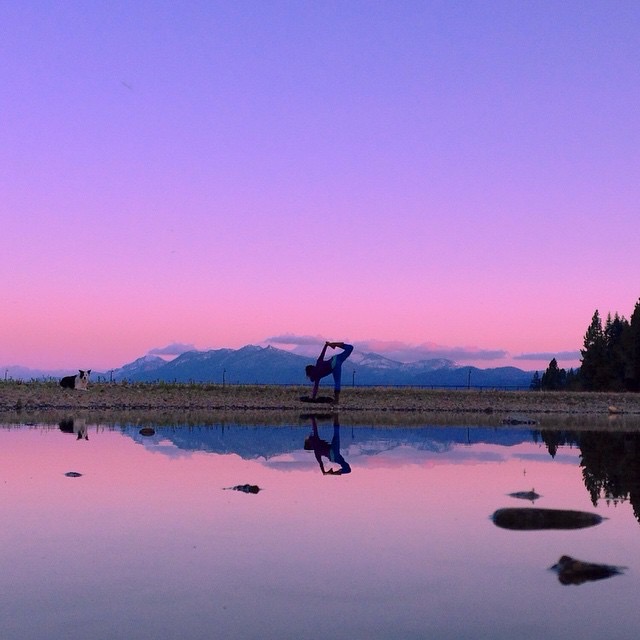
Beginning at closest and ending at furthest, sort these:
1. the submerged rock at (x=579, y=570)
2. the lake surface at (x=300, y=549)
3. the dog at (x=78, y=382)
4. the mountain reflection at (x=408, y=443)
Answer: the lake surface at (x=300, y=549), the submerged rock at (x=579, y=570), the mountain reflection at (x=408, y=443), the dog at (x=78, y=382)

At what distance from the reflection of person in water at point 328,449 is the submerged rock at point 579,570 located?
1675 cm

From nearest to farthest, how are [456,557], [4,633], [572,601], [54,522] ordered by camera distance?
1. [4,633]
2. [572,601]
3. [456,557]
4. [54,522]

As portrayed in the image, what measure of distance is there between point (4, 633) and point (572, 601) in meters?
10.7

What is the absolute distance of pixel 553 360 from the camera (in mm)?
195625

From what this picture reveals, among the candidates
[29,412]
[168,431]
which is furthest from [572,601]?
[29,412]

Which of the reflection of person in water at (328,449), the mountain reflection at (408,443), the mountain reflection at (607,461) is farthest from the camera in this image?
the mountain reflection at (408,443)

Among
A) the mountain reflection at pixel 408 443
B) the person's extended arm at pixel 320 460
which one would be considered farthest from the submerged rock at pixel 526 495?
the person's extended arm at pixel 320 460

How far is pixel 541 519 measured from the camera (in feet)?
79.7

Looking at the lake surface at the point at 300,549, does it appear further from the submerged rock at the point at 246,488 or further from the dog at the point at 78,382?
the dog at the point at 78,382

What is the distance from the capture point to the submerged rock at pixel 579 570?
17281 mm

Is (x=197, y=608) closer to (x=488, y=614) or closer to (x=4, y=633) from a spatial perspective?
(x=4, y=633)

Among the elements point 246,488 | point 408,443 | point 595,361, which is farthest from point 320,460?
point 595,361

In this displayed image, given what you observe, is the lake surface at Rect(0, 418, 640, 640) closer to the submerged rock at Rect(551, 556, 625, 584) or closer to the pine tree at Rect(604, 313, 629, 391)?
the submerged rock at Rect(551, 556, 625, 584)

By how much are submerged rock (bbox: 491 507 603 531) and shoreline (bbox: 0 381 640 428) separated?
1696 inches
